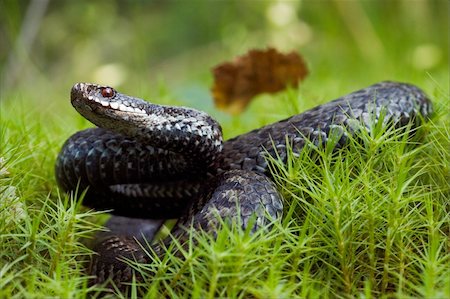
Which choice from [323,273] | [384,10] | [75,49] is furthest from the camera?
[75,49]

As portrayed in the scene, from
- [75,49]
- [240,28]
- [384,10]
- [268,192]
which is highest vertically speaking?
[384,10]

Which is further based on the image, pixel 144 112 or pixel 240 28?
pixel 240 28

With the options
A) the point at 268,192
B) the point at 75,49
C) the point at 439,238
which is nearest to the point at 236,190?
the point at 268,192

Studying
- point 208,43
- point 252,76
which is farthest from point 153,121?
point 208,43

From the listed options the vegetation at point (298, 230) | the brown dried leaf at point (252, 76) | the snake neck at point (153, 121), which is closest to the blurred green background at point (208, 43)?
the brown dried leaf at point (252, 76)

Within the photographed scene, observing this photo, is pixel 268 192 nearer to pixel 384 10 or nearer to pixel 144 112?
pixel 144 112

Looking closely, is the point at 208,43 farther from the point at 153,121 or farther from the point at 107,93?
the point at 107,93
